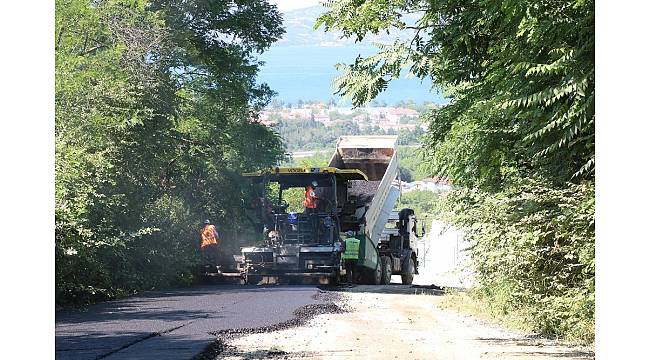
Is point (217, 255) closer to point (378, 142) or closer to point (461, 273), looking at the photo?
point (378, 142)

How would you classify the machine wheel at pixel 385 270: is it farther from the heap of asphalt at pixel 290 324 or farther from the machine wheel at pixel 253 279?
the heap of asphalt at pixel 290 324

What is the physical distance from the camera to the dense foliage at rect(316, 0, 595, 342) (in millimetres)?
13102

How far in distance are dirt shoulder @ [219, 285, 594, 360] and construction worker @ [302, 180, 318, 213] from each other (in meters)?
7.68

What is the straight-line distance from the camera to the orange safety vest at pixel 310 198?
1065 inches

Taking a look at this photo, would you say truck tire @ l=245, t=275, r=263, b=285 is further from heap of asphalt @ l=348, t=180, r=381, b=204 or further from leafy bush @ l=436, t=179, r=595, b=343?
leafy bush @ l=436, t=179, r=595, b=343

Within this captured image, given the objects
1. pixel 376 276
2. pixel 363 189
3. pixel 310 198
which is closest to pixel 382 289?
pixel 310 198

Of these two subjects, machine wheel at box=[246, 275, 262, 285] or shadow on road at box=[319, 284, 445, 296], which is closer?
shadow on road at box=[319, 284, 445, 296]

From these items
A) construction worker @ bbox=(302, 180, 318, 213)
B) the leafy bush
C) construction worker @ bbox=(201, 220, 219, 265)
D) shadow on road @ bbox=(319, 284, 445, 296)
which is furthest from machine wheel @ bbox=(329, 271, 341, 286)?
the leafy bush

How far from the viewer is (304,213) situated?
89.5 feet

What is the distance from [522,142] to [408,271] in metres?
18.4

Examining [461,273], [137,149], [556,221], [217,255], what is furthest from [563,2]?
[217,255]

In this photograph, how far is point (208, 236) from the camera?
90.6ft

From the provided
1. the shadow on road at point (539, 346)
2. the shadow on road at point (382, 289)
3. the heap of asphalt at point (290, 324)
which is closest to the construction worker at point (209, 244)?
the shadow on road at point (382, 289)
